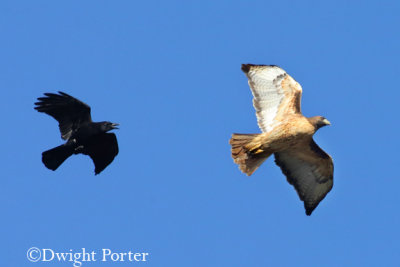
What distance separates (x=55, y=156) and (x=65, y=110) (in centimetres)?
91

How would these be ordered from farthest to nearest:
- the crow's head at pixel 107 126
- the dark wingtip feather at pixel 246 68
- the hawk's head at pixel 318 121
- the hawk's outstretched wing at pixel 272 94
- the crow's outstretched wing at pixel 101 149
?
the crow's outstretched wing at pixel 101 149 < the dark wingtip feather at pixel 246 68 < the crow's head at pixel 107 126 < the hawk's outstretched wing at pixel 272 94 < the hawk's head at pixel 318 121

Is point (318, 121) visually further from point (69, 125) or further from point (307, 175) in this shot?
→ point (69, 125)

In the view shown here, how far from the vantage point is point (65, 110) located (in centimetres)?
1634

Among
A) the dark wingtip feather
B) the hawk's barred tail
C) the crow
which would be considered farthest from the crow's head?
the dark wingtip feather

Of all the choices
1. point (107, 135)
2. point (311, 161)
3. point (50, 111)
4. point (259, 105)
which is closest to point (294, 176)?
point (311, 161)

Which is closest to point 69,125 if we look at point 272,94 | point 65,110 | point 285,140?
point 65,110

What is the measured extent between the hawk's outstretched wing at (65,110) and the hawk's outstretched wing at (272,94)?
327 cm

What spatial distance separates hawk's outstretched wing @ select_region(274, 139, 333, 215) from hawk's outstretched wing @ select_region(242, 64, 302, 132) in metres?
0.94

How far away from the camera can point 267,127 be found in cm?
1595

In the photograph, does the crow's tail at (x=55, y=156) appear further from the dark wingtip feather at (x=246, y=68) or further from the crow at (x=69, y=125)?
the dark wingtip feather at (x=246, y=68)

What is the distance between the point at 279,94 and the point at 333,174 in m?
1.96

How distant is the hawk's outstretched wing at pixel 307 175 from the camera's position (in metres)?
16.6

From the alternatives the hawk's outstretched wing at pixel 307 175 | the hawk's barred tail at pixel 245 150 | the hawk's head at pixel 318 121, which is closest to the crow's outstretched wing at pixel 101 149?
the hawk's barred tail at pixel 245 150

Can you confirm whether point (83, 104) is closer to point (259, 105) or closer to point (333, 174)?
point (259, 105)
